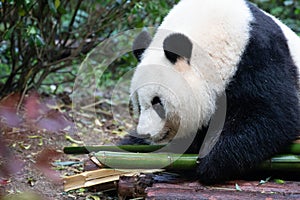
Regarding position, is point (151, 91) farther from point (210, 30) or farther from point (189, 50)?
point (210, 30)

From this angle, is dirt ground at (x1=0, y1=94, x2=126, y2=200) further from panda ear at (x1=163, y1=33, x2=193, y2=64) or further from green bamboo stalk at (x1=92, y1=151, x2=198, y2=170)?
panda ear at (x1=163, y1=33, x2=193, y2=64)

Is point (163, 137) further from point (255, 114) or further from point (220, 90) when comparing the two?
point (255, 114)

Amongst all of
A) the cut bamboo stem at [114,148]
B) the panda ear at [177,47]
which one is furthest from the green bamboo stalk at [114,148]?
the panda ear at [177,47]

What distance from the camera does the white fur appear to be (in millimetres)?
2961

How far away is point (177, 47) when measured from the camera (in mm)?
2928

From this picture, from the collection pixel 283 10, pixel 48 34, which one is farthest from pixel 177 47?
pixel 283 10

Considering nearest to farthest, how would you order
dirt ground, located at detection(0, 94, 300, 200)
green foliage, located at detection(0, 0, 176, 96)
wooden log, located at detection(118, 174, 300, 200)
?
wooden log, located at detection(118, 174, 300, 200)
dirt ground, located at detection(0, 94, 300, 200)
green foliage, located at detection(0, 0, 176, 96)

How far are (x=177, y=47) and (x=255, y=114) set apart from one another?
24.6 inches

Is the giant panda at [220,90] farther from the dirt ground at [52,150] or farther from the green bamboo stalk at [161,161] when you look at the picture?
the dirt ground at [52,150]

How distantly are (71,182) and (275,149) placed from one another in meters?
1.32

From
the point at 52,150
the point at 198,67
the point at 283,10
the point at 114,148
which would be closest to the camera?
the point at 198,67

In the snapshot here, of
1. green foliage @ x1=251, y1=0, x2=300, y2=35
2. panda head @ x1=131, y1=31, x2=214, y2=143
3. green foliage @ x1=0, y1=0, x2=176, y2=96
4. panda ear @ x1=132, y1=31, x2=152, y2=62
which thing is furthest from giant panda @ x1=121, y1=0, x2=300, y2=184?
green foliage @ x1=251, y1=0, x2=300, y2=35

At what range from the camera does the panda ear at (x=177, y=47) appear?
2.87 metres

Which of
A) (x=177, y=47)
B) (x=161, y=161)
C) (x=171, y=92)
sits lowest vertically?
(x=161, y=161)
